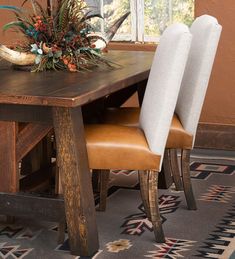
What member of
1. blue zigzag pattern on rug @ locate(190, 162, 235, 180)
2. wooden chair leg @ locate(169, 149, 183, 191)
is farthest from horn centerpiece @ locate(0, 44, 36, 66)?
blue zigzag pattern on rug @ locate(190, 162, 235, 180)

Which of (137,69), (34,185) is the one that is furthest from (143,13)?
(34,185)

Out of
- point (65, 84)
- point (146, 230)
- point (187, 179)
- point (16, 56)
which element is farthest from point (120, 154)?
point (16, 56)

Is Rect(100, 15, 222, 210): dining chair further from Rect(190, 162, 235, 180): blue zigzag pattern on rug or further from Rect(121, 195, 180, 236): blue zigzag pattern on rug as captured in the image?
Rect(190, 162, 235, 180): blue zigzag pattern on rug

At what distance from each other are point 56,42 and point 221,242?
4.17ft

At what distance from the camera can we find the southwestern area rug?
3273 millimetres

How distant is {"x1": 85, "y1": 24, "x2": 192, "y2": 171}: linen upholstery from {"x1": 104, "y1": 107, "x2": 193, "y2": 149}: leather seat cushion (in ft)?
1.39

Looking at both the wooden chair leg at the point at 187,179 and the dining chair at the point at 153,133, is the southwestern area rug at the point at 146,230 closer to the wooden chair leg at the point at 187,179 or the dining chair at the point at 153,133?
the wooden chair leg at the point at 187,179

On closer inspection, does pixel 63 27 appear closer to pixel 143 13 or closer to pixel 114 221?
pixel 114 221

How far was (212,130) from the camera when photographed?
5.23 meters

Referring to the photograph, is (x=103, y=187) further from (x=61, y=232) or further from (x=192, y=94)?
(x=192, y=94)

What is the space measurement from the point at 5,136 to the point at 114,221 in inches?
30.1

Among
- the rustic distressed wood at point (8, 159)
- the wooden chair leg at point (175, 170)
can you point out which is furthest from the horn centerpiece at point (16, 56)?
the wooden chair leg at point (175, 170)

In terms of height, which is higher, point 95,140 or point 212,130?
point 95,140

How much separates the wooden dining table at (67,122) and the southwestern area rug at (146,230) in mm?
162
